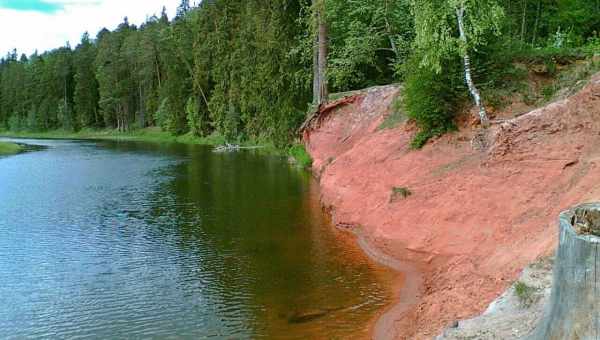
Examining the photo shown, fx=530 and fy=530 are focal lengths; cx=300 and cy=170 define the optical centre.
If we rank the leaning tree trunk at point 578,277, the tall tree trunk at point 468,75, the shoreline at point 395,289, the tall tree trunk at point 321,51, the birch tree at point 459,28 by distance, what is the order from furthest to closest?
the tall tree trunk at point 321,51, the birch tree at point 459,28, the tall tree trunk at point 468,75, the shoreline at point 395,289, the leaning tree trunk at point 578,277

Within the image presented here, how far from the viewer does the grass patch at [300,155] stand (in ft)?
111

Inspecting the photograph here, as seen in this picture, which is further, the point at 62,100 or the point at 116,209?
the point at 62,100

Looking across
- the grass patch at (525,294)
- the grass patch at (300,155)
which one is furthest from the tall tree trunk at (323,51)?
the grass patch at (525,294)

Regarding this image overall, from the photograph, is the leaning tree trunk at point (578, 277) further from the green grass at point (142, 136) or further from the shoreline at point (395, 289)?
the green grass at point (142, 136)

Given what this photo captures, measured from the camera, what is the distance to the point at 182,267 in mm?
14203

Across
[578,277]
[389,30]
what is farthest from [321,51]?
[578,277]

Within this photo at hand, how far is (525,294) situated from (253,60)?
162ft

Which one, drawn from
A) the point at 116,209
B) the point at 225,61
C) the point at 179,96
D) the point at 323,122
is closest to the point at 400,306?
the point at 116,209

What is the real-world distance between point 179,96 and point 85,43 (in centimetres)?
5052

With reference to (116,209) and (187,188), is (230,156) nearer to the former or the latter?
(187,188)

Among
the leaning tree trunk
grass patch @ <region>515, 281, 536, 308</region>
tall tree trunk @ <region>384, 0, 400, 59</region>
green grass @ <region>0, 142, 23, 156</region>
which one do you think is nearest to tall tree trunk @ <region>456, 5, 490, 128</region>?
grass patch @ <region>515, 281, 536, 308</region>

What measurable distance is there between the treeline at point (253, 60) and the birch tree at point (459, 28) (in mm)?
52

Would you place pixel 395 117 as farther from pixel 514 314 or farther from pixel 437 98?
pixel 514 314

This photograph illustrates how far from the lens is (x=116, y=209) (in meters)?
22.7
